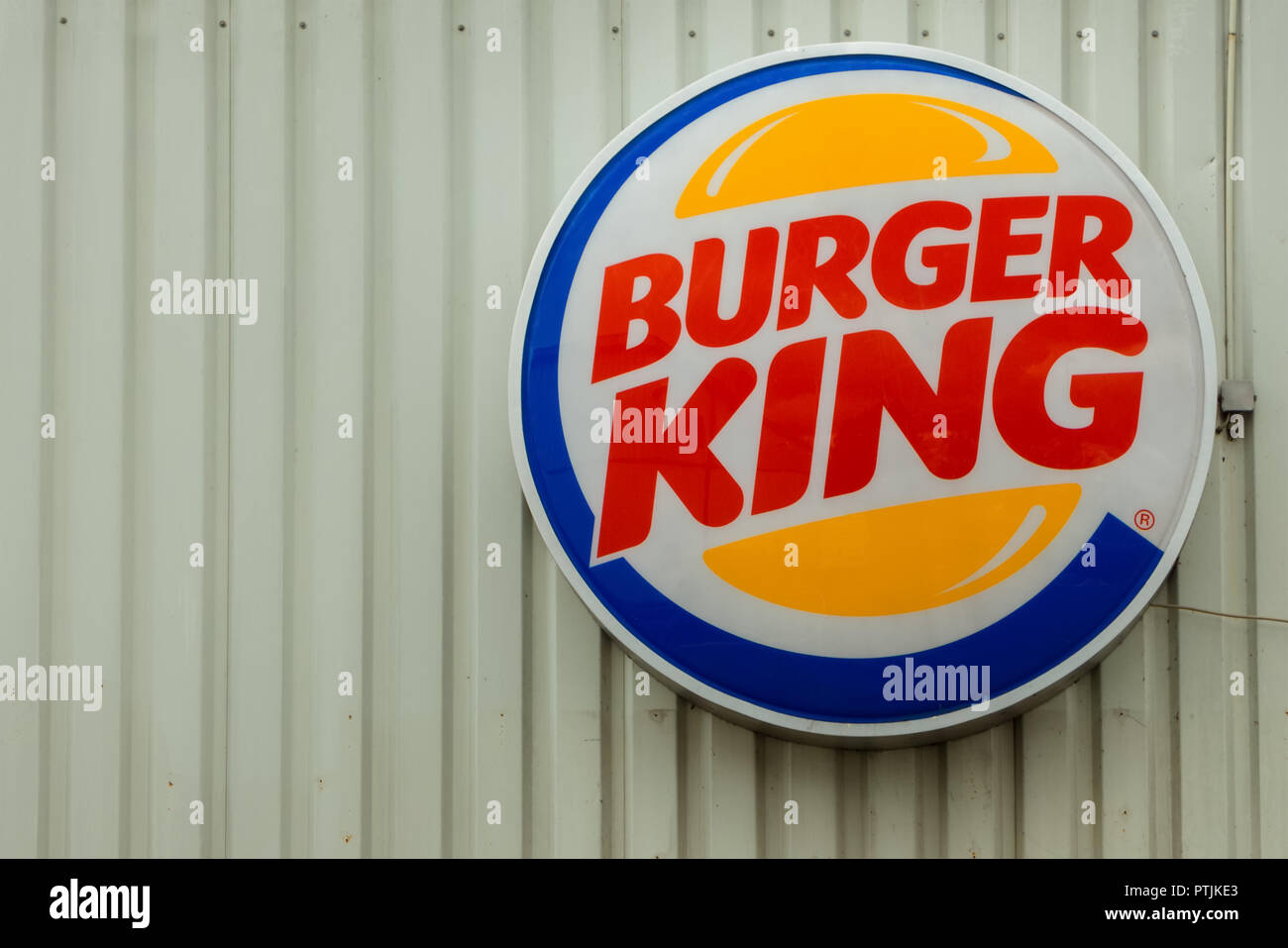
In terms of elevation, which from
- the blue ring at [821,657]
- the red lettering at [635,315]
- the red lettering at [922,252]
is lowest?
the blue ring at [821,657]

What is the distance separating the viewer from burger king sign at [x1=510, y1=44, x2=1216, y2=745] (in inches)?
74.1

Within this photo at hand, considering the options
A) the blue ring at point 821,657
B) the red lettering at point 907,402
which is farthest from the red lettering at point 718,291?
the blue ring at point 821,657

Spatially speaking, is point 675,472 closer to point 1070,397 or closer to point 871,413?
point 871,413

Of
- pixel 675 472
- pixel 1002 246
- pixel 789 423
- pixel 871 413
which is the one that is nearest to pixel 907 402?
pixel 871 413

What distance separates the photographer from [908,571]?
1878 mm

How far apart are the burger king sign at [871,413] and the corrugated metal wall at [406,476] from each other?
0.24 meters

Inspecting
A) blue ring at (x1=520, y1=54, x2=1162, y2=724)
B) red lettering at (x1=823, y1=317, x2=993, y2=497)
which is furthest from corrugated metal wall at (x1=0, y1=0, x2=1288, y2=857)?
red lettering at (x1=823, y1=317, x2=993, y2=497)

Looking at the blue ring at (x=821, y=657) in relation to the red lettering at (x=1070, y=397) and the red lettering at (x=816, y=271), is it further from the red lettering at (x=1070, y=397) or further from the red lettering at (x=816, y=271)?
the red lettering at (x=816, y=271)

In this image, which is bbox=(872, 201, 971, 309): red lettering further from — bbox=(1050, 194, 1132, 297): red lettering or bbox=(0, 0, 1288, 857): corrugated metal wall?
bbox=(0, 0, 1288, 857): corrugated metal wall

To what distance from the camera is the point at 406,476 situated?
2104 millimetres

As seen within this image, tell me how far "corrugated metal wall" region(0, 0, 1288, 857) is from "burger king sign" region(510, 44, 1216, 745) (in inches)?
9.4

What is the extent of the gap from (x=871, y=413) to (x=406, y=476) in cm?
110

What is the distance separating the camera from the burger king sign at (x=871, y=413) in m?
1.88

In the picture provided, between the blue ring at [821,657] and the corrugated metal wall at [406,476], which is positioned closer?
the blue ring at [821,657]
